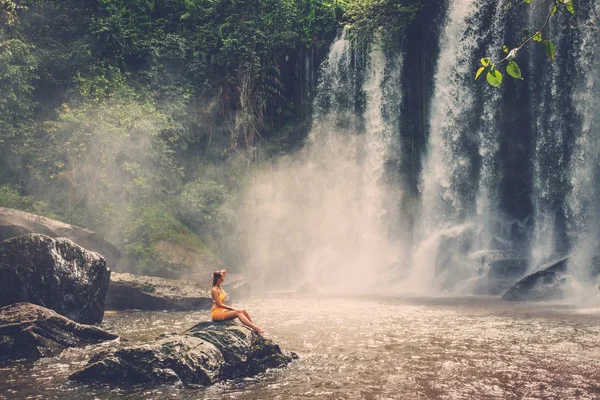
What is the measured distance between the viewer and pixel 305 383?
8.18m

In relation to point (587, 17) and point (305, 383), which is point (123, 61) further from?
point (305, 383)

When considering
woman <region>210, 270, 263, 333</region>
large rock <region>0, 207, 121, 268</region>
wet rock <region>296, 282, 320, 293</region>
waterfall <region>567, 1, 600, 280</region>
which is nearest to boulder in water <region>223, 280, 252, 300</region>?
wet rock <region>296, 282, 320, 293</region>

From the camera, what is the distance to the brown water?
7.70 metres

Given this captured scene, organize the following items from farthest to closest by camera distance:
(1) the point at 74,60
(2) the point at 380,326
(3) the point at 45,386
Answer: (1) the point at 74,60 < (2) the point at 380,326 < (3) the point at 45,386

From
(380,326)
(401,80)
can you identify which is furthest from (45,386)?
(401,80)

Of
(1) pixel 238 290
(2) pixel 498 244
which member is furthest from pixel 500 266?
(1) pixel 238 290

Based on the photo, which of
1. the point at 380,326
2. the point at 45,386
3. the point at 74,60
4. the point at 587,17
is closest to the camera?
the point at 45,386

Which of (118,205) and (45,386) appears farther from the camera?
(118,205)

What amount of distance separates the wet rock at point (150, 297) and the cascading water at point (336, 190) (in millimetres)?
8652

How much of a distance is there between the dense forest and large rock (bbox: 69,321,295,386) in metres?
13.7

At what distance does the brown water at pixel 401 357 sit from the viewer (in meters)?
7.70

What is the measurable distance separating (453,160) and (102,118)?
1504 centimetres

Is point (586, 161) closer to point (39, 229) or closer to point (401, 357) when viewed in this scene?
point (401, 357)

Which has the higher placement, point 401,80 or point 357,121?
point 401,80
